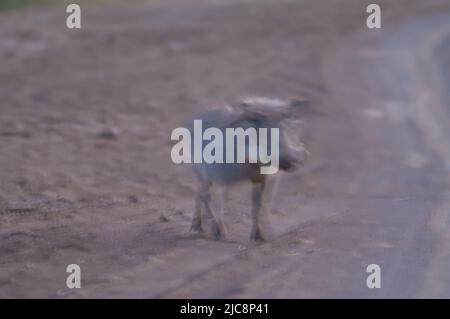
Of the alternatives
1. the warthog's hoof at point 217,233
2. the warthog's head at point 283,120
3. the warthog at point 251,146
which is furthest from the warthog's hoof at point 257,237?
the warthog's head at point 283,120

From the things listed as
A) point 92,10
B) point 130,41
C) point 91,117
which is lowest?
point 91,117

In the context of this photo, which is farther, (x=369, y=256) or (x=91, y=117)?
(x=91, y=117)

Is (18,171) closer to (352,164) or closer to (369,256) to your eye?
(352,164)

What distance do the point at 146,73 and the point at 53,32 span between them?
7163mm

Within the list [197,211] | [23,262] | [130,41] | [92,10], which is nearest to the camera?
[23,262]

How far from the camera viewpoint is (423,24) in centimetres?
3041

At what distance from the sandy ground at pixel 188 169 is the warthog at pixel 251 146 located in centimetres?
41

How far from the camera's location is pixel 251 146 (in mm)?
8617

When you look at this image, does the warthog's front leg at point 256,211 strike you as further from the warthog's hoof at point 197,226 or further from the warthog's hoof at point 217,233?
the warthog's hoof at point 197,226

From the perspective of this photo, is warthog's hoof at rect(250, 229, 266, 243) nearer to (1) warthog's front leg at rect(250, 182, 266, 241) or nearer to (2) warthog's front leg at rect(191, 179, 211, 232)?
(1) warthog's front leg at rect(250, 182, 266, 241)

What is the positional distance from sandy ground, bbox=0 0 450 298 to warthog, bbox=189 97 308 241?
0.41 meters

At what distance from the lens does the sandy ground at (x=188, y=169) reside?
846 centimetres

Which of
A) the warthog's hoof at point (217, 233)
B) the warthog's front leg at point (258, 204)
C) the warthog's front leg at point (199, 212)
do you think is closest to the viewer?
the warthog's front leg at point (258, 204)
